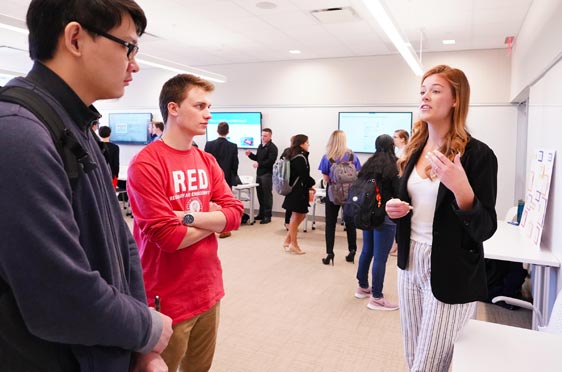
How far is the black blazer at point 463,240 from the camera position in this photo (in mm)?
1473

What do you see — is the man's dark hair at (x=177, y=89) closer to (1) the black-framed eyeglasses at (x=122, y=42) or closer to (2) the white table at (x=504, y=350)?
(1) the black-framed eyeglasses at (x=122, y=42)

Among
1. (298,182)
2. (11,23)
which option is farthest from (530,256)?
(11,23)

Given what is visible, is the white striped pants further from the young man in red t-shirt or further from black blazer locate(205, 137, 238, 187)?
black blazer locate(205, 137, 238, 187)

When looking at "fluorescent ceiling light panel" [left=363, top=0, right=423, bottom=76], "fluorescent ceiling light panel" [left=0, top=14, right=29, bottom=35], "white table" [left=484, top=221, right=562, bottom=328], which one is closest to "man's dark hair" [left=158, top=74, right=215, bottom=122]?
"fluorescent ceiling light panel" [left=363, top=0, right=423, bottom=76]

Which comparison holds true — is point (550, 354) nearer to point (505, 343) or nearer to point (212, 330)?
point (505, 343)

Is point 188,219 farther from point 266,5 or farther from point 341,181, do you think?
point 266,5

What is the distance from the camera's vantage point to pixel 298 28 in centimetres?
548

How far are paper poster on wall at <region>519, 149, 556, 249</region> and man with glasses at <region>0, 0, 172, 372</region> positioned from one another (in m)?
2.82

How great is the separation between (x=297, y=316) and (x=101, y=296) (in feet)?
9.31

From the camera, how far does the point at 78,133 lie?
2.76 ft

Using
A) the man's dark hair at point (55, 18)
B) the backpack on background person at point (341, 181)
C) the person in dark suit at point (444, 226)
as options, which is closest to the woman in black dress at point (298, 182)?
the backpack on background person at point (341, 181)

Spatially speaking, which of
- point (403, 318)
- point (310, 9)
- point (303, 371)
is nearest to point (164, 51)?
point (310, 9)

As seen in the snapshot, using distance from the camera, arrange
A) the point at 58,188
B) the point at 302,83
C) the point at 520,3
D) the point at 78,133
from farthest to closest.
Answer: the point at 302,83, the point at 520,3, the point at 78,133, the point at 58,188

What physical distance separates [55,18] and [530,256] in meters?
2.77
